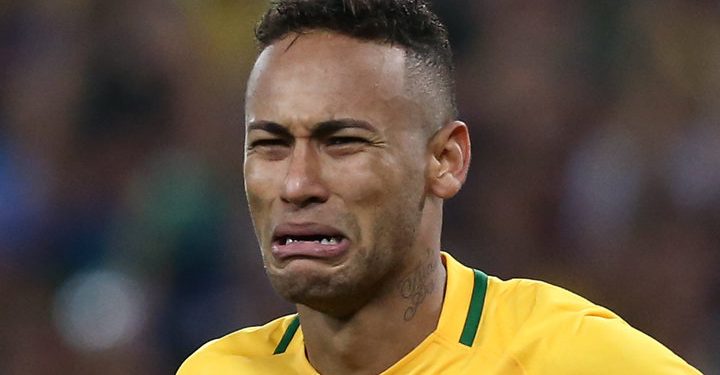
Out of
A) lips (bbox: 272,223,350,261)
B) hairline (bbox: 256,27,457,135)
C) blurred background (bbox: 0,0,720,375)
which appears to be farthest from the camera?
blurred background (bbox: 0,0,720,375)

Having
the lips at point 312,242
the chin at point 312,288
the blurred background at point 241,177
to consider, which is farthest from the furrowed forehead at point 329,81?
the blurred background at point 241,177

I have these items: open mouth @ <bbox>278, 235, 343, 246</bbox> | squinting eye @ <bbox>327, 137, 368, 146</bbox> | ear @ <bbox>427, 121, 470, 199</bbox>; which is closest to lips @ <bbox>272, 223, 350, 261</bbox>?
open mouth @ <bbox>278, 235, 343, 246</bbox>

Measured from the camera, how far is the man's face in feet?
9.79

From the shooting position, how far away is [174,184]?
20.7 feet

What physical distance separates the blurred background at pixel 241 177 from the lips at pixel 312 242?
3093 millimetres

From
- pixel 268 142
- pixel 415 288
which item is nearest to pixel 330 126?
pixel 268 142

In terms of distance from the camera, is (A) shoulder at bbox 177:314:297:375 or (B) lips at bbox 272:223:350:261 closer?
(B) lips at bbox 272:223:350:261

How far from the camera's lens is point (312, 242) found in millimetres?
2984

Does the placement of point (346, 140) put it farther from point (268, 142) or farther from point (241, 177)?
point (241, 177)

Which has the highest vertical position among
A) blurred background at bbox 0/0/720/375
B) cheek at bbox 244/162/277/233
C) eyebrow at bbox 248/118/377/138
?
eyebrow at bbox 248/118/377/138

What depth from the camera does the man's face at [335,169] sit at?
2.98 m

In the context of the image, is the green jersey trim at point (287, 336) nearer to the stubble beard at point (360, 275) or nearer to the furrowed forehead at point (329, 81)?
the stubble beard at point (360, 275)

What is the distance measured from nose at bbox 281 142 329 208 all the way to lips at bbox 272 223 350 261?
2.2 inches

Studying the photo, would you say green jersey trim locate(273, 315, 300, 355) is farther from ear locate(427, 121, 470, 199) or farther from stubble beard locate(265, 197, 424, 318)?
ear locate(427, 121, 470, 199)
